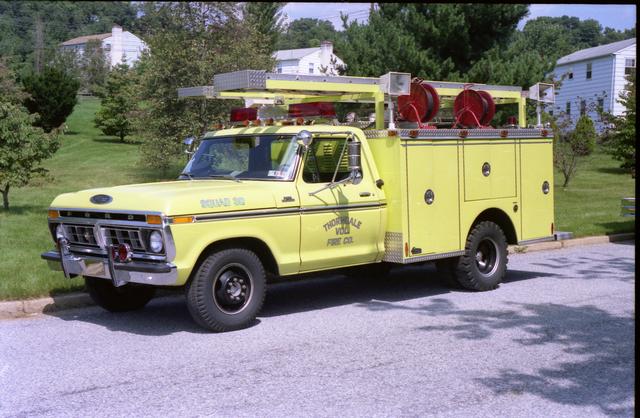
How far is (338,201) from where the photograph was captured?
8445mm

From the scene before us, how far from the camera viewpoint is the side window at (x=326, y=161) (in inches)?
333

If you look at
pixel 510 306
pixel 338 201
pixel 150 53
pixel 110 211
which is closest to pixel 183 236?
pixel 110 211

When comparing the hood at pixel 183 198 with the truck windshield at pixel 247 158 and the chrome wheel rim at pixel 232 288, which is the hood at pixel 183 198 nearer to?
the truck windshield at pixel 247 158

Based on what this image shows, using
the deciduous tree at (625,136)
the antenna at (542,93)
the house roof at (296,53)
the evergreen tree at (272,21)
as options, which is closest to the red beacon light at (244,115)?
the antenna at (542,93)

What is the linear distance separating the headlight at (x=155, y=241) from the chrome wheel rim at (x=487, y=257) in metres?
4.53

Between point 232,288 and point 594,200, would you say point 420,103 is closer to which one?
point 232,288

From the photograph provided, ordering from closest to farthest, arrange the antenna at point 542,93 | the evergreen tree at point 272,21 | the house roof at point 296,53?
the antenna at point 542,93 < the evergreen tree at point 272,21 < the house roof at point 296,53

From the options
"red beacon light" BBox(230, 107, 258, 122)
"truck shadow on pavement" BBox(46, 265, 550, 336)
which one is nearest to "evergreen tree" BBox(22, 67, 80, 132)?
"truck shadow on pavement" BBox(46, 265, 550, 336)

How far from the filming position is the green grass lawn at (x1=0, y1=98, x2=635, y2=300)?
31.0ft

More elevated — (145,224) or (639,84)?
(639,84)

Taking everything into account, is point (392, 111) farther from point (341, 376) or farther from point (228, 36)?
point (228, 36)

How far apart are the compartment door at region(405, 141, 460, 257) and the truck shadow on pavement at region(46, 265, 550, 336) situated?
2.54 ft

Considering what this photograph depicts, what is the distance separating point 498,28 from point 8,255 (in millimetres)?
14350

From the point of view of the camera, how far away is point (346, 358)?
6.56 metres
